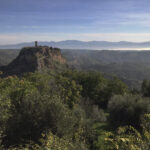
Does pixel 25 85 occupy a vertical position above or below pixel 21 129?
above

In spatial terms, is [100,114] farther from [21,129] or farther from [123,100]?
[21,129]

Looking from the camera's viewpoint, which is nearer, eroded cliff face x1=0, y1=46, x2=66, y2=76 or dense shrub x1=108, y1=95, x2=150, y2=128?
dense shrub x1=108, y1=95, x2=150, y2=128

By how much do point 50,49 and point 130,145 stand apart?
349ft

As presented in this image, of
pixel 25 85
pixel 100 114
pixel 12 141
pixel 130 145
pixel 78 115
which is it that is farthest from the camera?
pixel 100 114

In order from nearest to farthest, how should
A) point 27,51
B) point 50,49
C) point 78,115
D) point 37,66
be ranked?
1. point 78,115
2. point 37,66
3. point 27,51
4. point 50,49

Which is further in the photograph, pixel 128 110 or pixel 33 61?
pixel 33 61

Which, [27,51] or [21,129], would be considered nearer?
[21,129]

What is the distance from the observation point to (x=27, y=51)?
100 meters

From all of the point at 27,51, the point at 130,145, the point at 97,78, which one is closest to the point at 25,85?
the point at 130,145

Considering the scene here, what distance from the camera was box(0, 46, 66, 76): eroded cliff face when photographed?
296 ft

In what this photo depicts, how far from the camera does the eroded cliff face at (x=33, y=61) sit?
296 feet

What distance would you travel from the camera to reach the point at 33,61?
306 feet

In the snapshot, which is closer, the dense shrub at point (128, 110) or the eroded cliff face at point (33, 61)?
the dense shrub at point (128, 110)

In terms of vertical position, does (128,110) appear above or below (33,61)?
below
